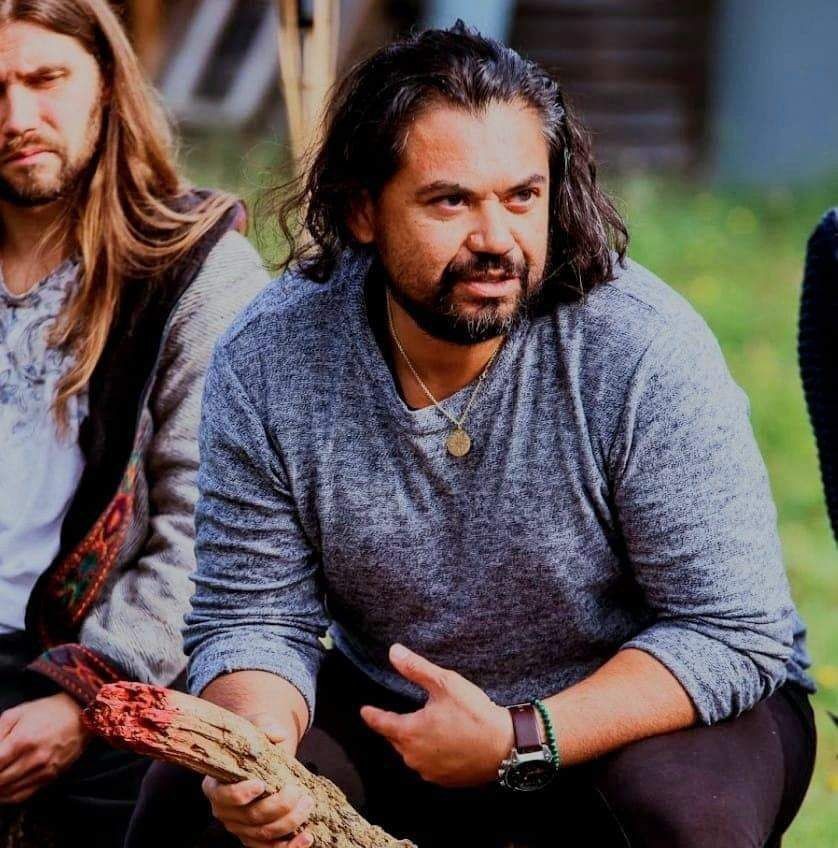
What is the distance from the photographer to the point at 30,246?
10.4ft

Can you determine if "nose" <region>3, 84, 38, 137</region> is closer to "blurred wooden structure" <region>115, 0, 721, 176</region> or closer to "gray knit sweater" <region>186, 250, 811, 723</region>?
"gray knit sweater" <region>186, 250, 811, 723</region>

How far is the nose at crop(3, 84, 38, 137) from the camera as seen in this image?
2986 millimetres

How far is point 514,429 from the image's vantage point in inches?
102

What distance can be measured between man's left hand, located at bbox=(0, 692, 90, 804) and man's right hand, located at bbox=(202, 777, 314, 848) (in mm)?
574

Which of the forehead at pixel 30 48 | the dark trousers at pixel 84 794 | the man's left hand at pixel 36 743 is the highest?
the forehead at pixel 30 48

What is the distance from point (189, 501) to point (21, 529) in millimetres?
318

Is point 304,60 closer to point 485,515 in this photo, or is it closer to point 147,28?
point 485,515

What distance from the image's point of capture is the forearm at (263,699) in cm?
256

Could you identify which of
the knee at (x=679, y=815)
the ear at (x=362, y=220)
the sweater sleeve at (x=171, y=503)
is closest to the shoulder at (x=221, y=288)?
the sweater sleeve at (x=171, y=503)

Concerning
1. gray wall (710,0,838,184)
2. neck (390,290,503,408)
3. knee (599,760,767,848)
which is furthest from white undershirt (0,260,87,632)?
gray wall (710,0,838,184)

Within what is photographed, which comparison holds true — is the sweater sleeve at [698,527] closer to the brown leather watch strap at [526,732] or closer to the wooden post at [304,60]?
the brown leather watch strap at [526,732]

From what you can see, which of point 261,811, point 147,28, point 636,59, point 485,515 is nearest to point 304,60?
point 485,515

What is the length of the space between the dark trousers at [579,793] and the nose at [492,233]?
2.58 feet

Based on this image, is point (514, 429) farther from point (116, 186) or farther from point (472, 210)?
point (116, 186)
